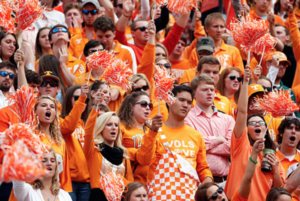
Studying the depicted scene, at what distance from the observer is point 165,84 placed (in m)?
6.12

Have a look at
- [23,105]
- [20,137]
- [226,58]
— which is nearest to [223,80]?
[226,58]

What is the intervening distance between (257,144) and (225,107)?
7.03 ft

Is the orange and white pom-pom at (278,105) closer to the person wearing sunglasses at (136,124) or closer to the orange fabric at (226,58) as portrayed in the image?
the person wearing sunglasses at (136,124)

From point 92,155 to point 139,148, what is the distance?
579mm

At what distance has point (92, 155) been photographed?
252 inches

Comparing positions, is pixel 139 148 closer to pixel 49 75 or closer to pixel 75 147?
pixel 75 147

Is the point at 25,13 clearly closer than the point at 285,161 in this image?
Yes

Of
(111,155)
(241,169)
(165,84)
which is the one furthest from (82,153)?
(241,169)

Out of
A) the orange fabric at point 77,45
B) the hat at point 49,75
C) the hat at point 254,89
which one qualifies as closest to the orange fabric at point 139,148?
the hat at point 49,75

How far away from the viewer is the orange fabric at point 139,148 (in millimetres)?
6066

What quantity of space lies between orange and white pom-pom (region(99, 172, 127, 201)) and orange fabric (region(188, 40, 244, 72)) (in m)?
3.89

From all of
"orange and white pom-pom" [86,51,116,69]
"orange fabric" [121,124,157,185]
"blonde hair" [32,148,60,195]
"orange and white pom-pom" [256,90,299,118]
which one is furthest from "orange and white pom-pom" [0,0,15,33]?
"orange and white pom-pom" [256,90,299,118]

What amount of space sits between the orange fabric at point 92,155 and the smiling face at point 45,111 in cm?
44

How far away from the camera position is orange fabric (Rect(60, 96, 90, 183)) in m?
6.43
